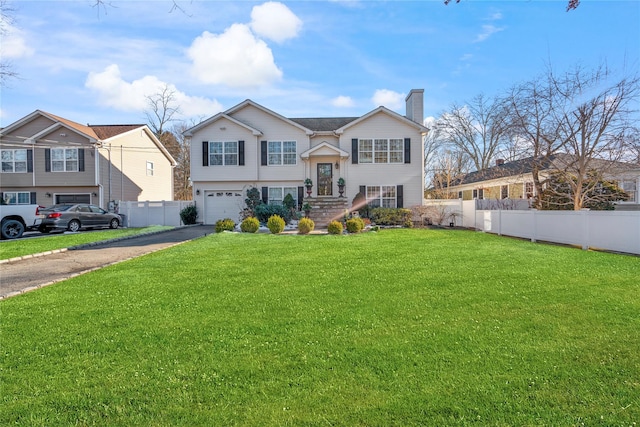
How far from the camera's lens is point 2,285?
6527 mm

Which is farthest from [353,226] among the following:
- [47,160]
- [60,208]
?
[47,160]

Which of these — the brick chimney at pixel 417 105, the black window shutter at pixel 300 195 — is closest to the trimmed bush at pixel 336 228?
the black window shutter at pixel 300 195

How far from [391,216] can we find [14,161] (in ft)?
78.2

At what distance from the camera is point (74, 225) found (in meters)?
18.3

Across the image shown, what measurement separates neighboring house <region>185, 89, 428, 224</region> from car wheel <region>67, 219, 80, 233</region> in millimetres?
6471

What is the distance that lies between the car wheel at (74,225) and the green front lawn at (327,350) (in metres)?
14.0

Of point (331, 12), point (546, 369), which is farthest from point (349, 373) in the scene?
point (331, 12)

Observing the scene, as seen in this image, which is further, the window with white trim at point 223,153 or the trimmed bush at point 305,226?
the window with white trim at point 223,153

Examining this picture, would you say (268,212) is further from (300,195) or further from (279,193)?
(300,195)

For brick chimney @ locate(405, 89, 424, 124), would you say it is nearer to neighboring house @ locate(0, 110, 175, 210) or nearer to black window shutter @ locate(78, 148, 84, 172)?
neighboring house @ locate(0, 110, 175, 210)

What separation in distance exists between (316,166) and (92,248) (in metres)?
13.2

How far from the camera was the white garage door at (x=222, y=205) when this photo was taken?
22422mm

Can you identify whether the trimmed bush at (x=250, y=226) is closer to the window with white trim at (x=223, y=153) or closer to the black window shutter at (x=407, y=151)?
the window with white trim at (x=223, y=153)

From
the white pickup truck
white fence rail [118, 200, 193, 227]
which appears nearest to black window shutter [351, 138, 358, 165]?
white fence rail [118, 200, 193, 227]
